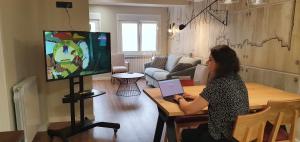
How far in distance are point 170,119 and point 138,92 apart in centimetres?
344

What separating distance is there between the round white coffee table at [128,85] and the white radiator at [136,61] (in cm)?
91

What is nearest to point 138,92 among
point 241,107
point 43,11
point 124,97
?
point 124,97

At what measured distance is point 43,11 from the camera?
10.4ft

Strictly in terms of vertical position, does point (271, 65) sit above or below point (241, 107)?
above

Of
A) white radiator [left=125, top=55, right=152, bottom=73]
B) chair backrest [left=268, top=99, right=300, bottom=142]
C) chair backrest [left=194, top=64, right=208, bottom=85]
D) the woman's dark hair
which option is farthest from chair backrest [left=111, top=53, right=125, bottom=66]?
chair backrest [left=268, top=99, right=300, bottom=142]

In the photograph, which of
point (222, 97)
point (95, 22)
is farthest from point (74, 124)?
point (95, 22)

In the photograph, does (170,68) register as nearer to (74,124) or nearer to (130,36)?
(130,36)

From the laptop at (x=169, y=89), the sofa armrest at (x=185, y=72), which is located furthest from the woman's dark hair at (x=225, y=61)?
the sofa armrest at (x=185, y=72)

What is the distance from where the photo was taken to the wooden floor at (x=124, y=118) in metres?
3.01

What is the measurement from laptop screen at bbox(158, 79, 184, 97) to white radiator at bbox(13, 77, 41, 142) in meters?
1.38

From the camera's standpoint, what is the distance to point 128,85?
6.25 meters

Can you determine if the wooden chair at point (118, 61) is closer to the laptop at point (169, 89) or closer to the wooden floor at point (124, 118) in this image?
the wooden floor at point (124, 118)

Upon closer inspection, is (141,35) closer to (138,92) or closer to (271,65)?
(138,92)

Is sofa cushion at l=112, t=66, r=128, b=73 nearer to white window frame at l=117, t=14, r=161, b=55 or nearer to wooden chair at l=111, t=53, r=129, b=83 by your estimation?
wooden chair at l=111, t=53, r=129, b=83
